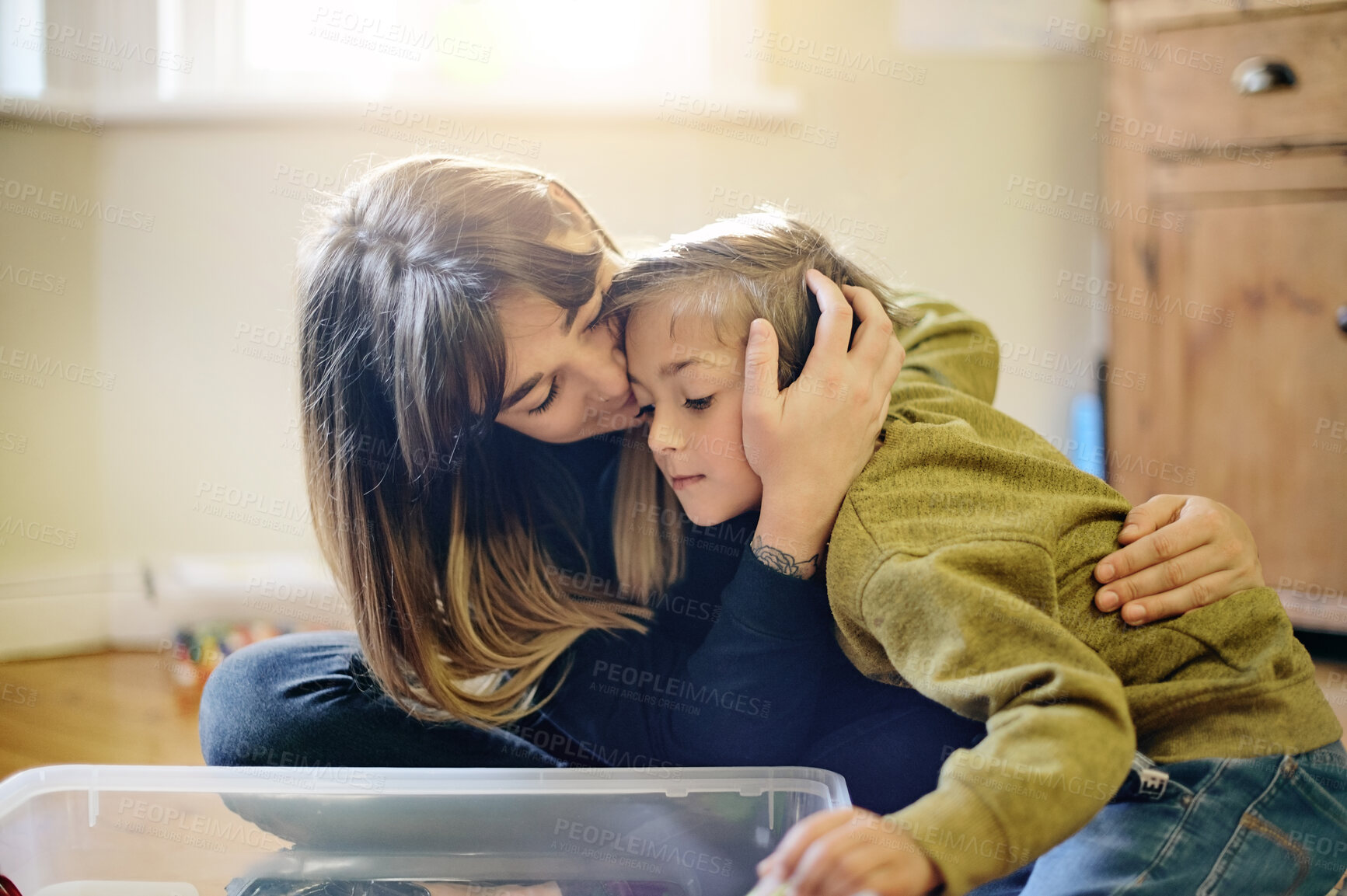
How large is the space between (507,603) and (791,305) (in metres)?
0.37

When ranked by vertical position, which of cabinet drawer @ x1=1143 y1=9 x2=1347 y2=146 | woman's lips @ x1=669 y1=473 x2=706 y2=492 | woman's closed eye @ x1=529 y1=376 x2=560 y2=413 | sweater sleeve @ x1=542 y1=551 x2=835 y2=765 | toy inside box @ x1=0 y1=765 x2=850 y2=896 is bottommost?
toy inside box @ x1=0 y1=765 x2=850 y2=896

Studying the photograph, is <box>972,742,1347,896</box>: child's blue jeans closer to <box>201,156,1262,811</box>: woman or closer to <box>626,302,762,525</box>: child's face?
<box>201,156,1262,811</box>: woman

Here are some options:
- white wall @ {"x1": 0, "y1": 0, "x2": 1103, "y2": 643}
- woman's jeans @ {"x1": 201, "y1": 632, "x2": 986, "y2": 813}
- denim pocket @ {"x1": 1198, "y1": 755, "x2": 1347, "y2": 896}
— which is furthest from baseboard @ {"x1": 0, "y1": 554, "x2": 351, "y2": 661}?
denim pocket @ {"x1": 1198, "y1": 755, "x2": 1347, "y2": 896}

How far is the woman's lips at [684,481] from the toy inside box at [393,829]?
0.69 ft

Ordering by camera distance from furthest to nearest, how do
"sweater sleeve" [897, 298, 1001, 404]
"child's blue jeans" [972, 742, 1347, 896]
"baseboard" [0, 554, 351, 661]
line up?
1. "baseboard" [0, 554, 351, 661]
2. "sweater sleeve" [897, 298, 1001, 404]
3. "child's blue jeans" [972, 742, 1347, 896]

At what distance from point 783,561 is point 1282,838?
1.20ft

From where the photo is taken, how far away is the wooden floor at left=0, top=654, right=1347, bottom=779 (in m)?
1.23

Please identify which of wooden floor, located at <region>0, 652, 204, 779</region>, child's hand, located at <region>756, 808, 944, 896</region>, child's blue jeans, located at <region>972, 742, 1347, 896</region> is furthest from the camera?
wooden floor, located at <region>0, 652, 204, 779</region>

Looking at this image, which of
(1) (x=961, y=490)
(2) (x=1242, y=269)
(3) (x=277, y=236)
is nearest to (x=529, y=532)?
(1) (x=961, y=490)

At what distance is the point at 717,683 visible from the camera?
79 centimetres

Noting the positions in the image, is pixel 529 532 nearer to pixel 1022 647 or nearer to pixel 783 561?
pixel 783 561

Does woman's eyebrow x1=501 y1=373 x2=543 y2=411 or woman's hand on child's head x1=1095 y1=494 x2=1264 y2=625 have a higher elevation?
woman's eyebrow x1=501 y1=373 x2=543 y2=411

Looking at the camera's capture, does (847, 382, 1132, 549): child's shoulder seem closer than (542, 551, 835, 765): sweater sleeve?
Yes

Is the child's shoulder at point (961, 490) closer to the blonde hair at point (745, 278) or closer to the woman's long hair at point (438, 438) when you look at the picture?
the blonde hair at point (745, 278)
